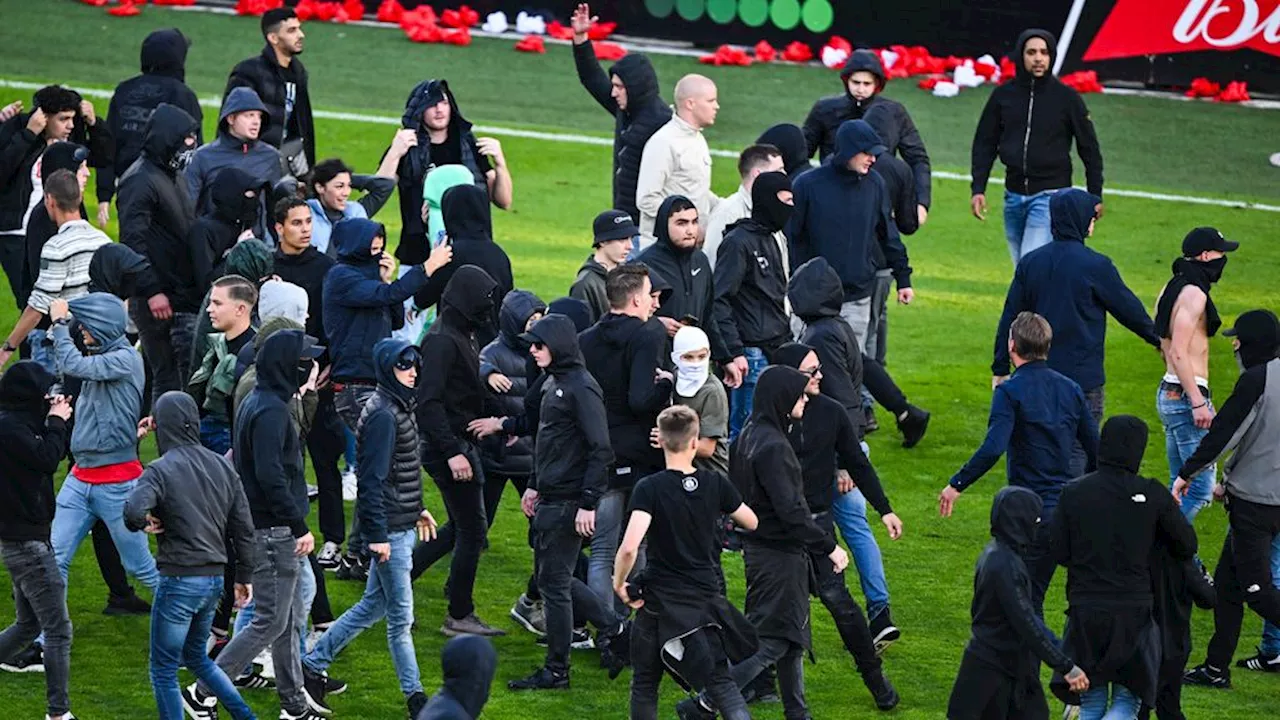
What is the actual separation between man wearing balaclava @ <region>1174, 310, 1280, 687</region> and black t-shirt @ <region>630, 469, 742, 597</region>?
3036 millimetres

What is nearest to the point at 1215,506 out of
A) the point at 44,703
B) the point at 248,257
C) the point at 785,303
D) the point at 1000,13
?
the point at 785,303

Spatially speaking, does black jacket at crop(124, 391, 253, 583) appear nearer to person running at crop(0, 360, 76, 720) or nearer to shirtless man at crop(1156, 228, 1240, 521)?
person running at crop(0, 360, 76, 720)

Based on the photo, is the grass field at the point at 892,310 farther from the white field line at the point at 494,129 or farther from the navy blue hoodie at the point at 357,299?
the navy blue hoodie at the point at 357,299

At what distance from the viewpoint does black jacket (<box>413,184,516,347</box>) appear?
11297mm

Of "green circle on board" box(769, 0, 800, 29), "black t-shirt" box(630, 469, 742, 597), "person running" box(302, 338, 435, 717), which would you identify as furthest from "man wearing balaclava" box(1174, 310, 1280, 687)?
"green circle on board" box(769, 0, 800, 29)

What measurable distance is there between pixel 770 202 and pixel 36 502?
15.2ft

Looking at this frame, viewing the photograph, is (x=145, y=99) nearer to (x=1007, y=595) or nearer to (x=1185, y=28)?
(x=1007, y=595)

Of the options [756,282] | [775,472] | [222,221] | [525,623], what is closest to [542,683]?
[525,623]

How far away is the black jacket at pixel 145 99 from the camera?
14172 millimetres

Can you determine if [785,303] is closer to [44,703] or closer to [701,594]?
[701,594]

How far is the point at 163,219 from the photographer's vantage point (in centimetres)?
1191

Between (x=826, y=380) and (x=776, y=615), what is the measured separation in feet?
5.83

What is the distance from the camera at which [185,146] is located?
1215cm

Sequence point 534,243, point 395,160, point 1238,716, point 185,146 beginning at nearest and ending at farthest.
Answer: point 1238,716 → point 185,146 → point 395,160 → point 534,243
